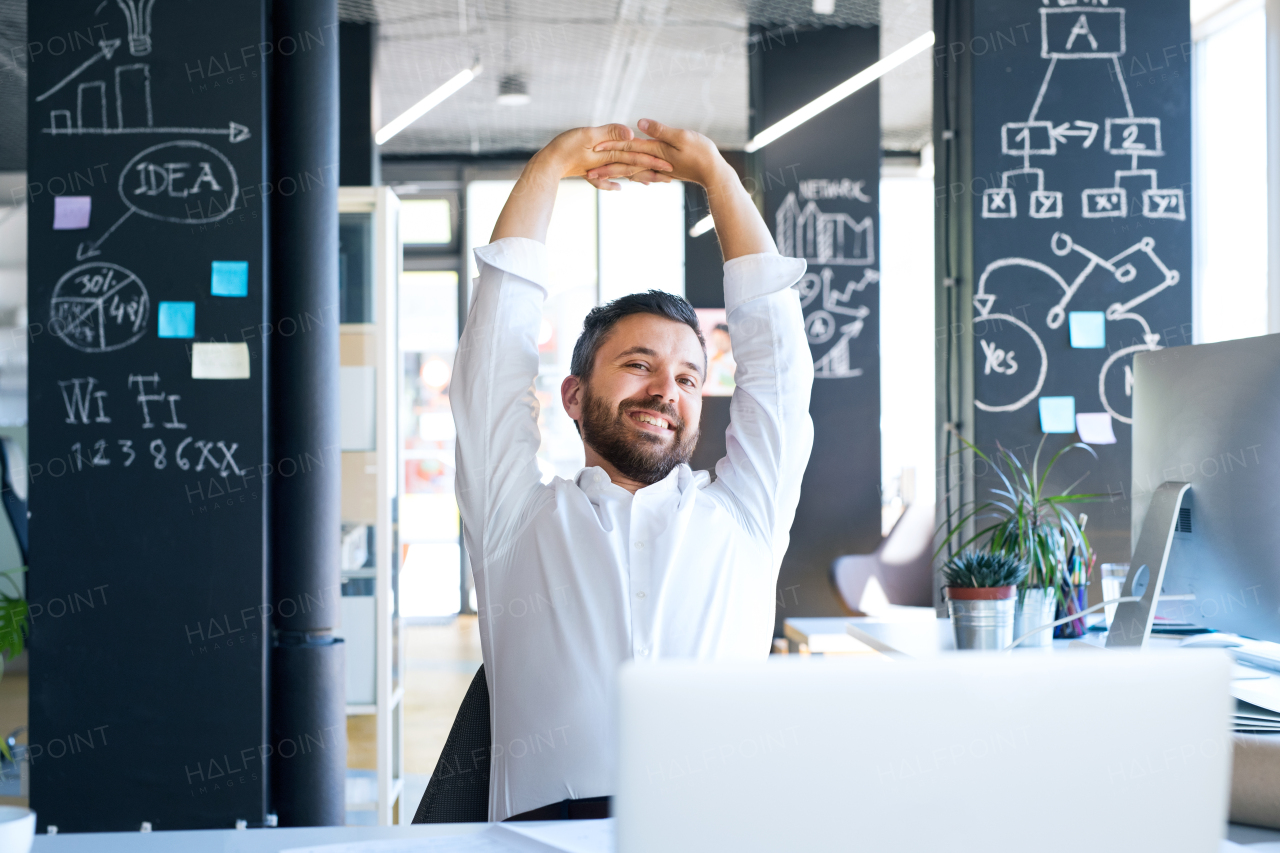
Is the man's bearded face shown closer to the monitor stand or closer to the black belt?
the black belt

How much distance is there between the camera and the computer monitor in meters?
1.51

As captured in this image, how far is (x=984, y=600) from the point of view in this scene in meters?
2.06

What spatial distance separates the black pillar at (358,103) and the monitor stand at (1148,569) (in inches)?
174

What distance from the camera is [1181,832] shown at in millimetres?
638

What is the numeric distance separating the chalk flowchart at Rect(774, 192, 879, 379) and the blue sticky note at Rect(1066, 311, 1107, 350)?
229 centimetres

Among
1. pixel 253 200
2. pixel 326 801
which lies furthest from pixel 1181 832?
pixel 253 200

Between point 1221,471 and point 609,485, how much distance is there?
100 cm

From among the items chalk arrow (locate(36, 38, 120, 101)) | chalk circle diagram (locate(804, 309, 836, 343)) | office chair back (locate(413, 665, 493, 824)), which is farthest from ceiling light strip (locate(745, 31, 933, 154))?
office chair back (locate(413, 665, 493, 824))

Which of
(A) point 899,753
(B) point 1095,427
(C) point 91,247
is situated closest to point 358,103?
(C) point 91,247

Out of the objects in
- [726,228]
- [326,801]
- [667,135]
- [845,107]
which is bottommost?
Result: [326,801]

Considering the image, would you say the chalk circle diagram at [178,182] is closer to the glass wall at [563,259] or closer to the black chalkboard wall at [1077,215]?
the black chalkboard wall at [1077,215]

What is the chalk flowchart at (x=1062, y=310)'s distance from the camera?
10.9 feet

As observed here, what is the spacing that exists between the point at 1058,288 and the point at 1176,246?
1.39 feet

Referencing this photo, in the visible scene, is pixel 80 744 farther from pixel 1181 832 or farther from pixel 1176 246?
pixel 1176 246
